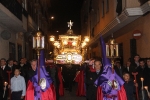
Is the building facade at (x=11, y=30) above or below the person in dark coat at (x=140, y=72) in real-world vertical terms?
above

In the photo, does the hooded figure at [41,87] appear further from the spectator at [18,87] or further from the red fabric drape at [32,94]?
the spectator at [18,87]

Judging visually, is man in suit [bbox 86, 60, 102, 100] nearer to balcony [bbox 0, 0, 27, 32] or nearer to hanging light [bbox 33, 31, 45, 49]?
hanging light [bbox 33, 31, 45, 49]

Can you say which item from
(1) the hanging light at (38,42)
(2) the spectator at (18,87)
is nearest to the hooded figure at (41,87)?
(1) the hanging light at (38,42)

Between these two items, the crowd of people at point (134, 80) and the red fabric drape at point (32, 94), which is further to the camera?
the crowd of people at point (134, 80)

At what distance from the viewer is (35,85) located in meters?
7.64

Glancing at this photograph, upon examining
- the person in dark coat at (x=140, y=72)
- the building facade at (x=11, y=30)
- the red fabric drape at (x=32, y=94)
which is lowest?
the red fabric drape at (x=32, y=94)

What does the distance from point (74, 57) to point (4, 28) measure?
501cm

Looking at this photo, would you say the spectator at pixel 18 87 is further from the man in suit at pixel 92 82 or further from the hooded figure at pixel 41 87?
the man in suit at pixel 92 82

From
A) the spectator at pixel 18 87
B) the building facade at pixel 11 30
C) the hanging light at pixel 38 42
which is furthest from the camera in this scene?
the building facade at pixel 11 30

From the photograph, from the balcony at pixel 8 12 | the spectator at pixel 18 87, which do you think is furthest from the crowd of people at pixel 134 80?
the balcony at pixel 8 12

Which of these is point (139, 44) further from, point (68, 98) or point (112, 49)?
point (112, 49)

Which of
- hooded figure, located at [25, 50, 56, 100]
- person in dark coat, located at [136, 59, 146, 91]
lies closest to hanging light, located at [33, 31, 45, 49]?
hooded figure, located at [25, 50, 56, 100]

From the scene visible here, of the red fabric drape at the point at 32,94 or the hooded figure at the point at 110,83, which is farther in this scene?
the red fabric drape at the point at 32,94

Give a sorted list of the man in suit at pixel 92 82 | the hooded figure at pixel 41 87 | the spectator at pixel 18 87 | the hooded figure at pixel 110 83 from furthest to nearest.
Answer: the spectator at pixel 18 87, the man in suit at pixel 92 82, the hooded figure at pixel 41 87, the hooded figure at pixel 110 83
